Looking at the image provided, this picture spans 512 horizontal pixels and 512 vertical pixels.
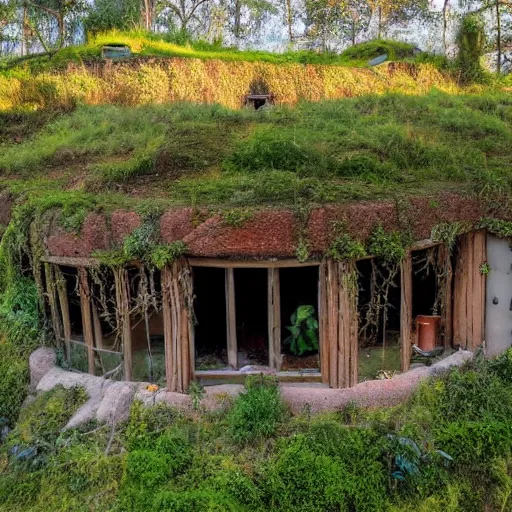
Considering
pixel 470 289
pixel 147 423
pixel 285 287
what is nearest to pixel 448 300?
pixel 470 289

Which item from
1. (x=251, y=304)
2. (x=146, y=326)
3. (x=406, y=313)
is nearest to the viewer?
(x=146, y=326)

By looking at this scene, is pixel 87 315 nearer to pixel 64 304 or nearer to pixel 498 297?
pixel 64 304

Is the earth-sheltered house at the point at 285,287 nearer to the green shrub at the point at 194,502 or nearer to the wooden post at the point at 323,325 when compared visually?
the wooden post at the point at 323,325

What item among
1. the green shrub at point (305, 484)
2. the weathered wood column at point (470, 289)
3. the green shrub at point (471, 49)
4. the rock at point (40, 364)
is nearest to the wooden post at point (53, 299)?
the rock at point (40, 364)

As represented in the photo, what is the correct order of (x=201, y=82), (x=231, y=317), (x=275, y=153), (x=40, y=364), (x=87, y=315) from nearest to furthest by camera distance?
(x=231, y=317), (x=87, y=315), (x=40, y=364), (x=275, y=153), (x=201, y=82)

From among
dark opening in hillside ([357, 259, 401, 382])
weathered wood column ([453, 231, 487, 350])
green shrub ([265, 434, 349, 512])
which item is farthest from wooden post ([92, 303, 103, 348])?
weathered wood column ([453, 231, 487, 350])

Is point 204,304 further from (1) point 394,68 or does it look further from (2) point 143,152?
(1) point 394,68
